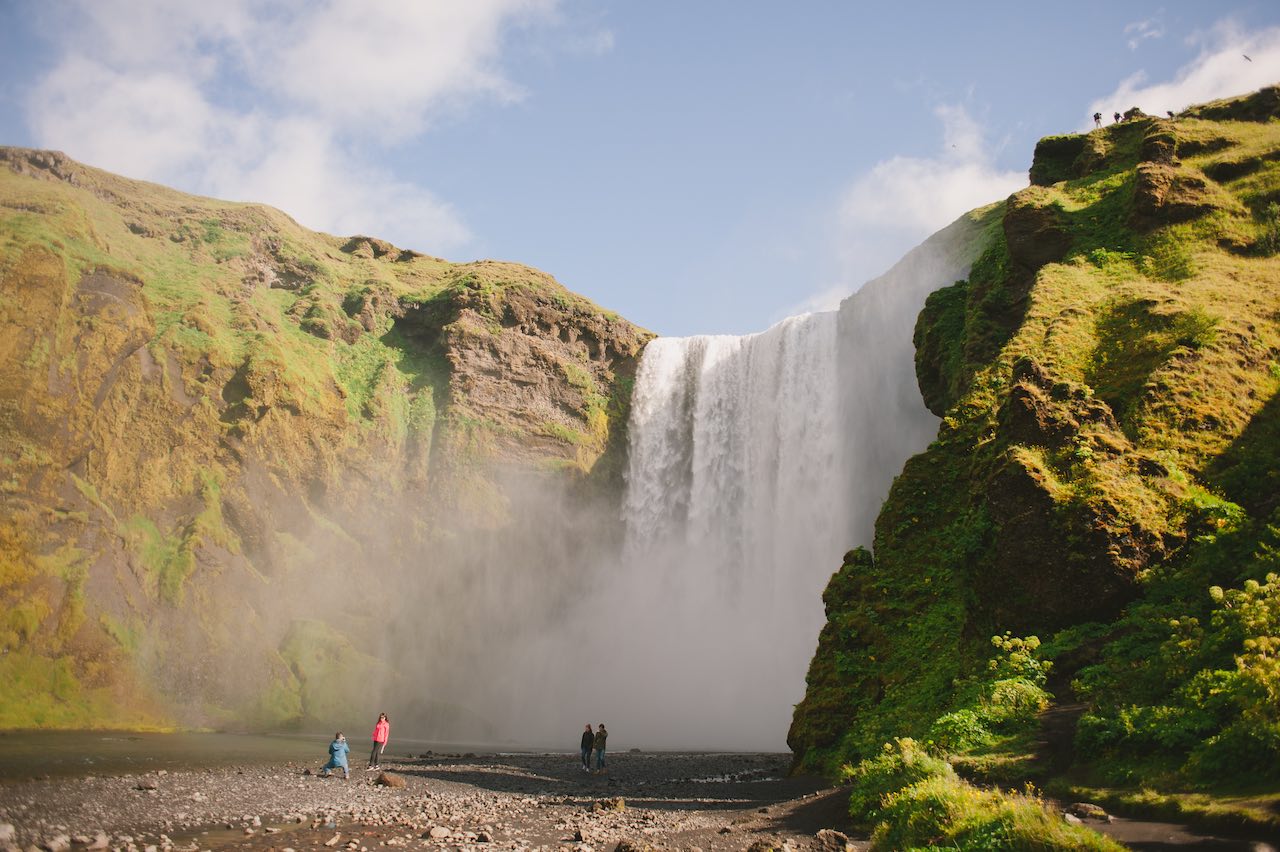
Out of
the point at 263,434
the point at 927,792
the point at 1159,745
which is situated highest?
the point at 263,434

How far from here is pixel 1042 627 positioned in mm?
16016

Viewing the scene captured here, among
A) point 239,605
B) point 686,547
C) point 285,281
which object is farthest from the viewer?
point 285,281

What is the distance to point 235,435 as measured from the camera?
43688 mm

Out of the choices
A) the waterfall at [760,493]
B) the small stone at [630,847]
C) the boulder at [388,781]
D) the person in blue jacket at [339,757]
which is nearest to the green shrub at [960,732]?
the small stone at [630,847]

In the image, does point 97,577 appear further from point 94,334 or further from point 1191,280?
point 1191,280

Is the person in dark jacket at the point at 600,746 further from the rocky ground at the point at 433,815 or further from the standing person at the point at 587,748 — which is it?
the rocky ground at the point at 433,815

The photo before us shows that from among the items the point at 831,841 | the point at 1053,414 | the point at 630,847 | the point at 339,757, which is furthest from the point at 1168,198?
the point at 339,757

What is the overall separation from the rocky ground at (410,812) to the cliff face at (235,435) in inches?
670

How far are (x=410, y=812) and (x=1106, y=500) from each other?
1486 centimetres

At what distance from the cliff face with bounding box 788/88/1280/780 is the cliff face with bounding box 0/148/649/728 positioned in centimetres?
2891

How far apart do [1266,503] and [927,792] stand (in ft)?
33.5

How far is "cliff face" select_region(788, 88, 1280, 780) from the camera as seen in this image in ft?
40.0

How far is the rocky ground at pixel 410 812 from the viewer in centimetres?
1272

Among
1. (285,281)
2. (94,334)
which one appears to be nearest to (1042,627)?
(94,334)
